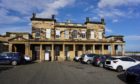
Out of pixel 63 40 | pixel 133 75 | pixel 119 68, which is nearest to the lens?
pixel 133 75

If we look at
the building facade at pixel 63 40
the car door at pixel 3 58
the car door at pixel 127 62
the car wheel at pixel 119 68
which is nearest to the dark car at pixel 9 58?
the car door at pixel 3 58

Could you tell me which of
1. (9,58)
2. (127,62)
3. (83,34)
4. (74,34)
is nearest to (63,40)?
→ (74,34)

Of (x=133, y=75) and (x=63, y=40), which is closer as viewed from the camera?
(x=133, y=75)

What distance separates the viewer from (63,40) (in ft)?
160

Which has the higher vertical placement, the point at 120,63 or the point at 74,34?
the point at 74,34

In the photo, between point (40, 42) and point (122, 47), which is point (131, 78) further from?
point (122, 47)

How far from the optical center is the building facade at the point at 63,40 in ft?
160

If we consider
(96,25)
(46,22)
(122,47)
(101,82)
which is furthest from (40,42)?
(101,82)

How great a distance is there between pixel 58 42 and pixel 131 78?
34.5 m

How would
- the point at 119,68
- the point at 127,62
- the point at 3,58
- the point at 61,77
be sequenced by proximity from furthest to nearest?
the point at 3,58 → the point at 127,62 → the point at 119,68 → the point at 61,77

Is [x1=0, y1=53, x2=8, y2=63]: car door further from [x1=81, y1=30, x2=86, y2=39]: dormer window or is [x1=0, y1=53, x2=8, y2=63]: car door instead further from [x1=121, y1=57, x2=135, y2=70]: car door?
[x1=81, y1=30, x2=86, y2=39]: dormer window

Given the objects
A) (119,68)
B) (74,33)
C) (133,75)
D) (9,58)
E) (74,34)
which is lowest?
(119,68)

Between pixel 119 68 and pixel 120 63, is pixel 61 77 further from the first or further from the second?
pixel 120 63

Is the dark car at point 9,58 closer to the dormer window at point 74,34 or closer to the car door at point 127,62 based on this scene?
the car door at point 127,62
